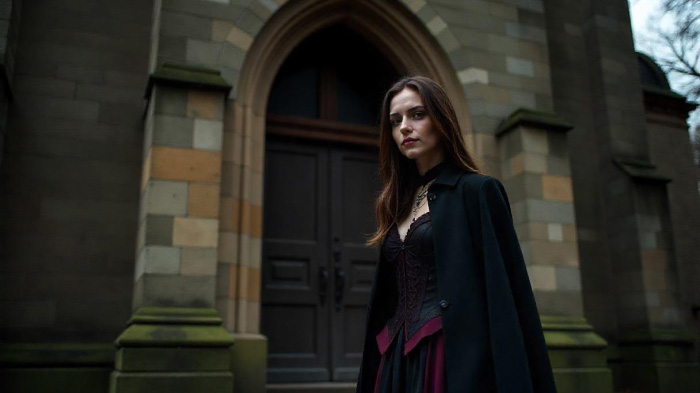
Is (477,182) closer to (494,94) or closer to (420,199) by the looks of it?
(420,199)

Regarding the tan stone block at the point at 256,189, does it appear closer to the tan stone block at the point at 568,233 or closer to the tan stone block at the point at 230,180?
the tan stone block at the point at 230,180

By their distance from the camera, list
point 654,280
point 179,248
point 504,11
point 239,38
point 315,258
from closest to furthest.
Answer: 1. point 179,248
2. point 239,38
3. point 315,258
4. point 504,11
5. point 654,280

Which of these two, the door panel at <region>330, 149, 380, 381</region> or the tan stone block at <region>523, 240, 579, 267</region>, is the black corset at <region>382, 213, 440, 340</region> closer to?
the door panel at <region>330, 149, 380, 381</region>

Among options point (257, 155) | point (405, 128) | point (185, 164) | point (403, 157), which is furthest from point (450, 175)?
point (257, 155)

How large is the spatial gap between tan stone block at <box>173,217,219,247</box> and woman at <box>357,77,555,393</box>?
3.49m

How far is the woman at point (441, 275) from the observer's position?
1.73 meters

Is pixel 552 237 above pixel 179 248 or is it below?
above

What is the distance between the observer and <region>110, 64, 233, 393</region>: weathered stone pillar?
5059mm

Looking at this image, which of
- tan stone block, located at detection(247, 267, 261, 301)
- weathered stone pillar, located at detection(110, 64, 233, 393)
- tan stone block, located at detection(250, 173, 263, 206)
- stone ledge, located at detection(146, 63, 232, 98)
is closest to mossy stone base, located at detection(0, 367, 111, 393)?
weathered stone pillar, located at detection(110, 64, 233, 393)

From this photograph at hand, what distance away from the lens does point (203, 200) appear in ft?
18.4

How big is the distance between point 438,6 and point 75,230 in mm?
4945

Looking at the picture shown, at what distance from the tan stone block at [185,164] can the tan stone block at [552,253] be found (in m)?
3.60

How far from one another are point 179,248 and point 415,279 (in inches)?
151

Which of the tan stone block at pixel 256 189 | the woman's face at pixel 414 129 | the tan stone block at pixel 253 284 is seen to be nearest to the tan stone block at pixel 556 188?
the tan stone block at pixel 256 189
